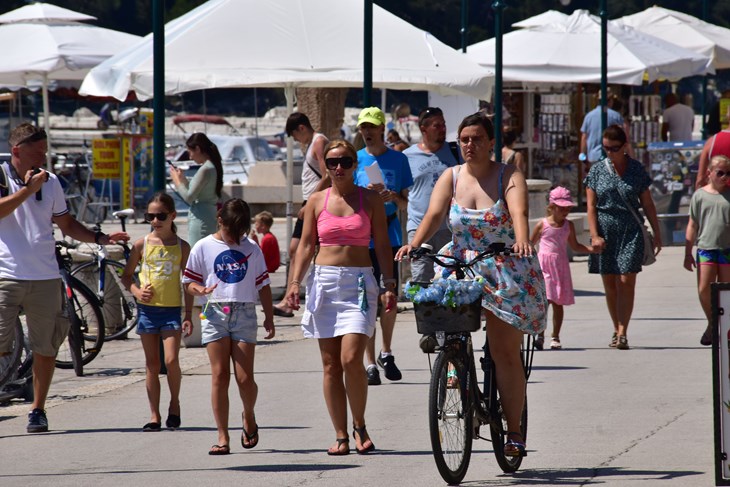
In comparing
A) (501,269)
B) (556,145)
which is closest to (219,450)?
(501,269)

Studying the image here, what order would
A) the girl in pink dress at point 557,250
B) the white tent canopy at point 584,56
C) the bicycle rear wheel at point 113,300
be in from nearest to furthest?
the girl in pink dress at point 557,250
the bicycle rear wheel at point 113,300
the white tent canopy at point 584,56

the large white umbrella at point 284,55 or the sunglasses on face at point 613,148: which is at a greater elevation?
the large white umbrella at point 284,55

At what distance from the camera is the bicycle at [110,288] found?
37.9 ft

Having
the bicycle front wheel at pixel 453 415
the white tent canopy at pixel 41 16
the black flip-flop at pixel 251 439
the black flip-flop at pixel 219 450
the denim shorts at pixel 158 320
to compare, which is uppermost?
the white tent canopy at pixel 41 16

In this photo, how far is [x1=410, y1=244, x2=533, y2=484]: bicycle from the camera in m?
6.21

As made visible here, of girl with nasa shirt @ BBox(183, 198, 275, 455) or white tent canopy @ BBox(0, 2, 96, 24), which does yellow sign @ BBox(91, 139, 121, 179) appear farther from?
girl with nasa shirt @ BBox(183, 198, 275, 455)

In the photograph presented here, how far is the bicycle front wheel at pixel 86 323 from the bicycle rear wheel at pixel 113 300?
0.70m

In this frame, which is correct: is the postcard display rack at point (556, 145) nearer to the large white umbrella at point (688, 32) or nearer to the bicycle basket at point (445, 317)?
the large white umbrella at point (688, 32)

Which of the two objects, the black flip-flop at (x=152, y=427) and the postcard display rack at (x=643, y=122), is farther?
the postcard display rack at (x=643, y=122)

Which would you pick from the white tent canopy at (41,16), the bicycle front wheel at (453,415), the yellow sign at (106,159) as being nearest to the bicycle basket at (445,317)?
the bicycle front wheel at (453,415)

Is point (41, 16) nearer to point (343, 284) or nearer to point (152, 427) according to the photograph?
point (152, 427)

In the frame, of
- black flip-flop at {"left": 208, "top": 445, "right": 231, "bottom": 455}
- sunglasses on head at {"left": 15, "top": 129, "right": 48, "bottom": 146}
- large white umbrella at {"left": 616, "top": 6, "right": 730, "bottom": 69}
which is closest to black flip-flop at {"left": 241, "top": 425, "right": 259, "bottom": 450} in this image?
black flip-flop at {"left": 208, "top": 445, "right": 231, "bottom": 455}

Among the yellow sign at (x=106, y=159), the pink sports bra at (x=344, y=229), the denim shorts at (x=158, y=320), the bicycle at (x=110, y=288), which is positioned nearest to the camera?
the pink sports bra at (x=344, y=229)

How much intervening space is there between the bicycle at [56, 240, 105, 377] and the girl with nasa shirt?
107 inches
